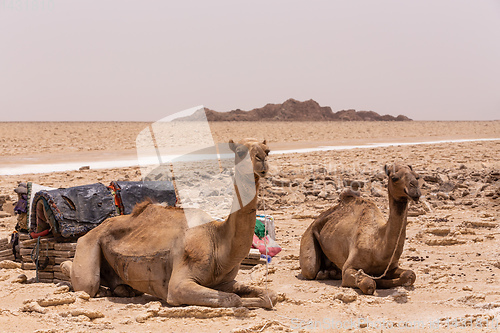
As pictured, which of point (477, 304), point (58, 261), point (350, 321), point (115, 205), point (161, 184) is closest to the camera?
point (350, 321)

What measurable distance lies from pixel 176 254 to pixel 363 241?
8.50 feet

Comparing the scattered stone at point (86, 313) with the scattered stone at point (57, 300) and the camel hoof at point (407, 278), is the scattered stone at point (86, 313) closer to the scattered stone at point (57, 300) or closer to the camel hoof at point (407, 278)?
the scattered stone at point (57, 300)

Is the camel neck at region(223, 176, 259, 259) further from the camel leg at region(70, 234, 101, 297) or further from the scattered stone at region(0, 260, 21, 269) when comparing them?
the scattered stone at region(0, 260, 21, 269)

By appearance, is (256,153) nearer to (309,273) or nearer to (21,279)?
(309,273)

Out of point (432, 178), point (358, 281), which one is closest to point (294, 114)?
point (432, 178)

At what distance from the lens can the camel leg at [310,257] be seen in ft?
26.6

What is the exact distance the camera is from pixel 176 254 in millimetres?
6418

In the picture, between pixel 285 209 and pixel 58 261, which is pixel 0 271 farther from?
pixel 285 209

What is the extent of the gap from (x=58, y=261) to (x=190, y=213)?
2.09m

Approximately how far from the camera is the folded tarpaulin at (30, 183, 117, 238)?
24.6 ft

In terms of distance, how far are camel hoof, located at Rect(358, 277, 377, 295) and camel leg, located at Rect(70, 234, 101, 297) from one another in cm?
328

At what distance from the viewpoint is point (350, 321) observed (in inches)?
232

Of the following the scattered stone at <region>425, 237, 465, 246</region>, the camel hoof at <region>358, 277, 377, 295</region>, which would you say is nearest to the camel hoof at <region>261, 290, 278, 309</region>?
the camel hoof at <region>358, 277, 377, 295</region>

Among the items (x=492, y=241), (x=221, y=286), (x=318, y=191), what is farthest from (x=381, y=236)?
(x=318, y=191)
